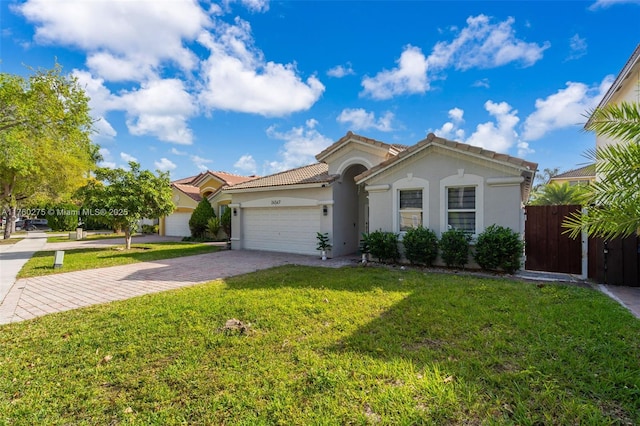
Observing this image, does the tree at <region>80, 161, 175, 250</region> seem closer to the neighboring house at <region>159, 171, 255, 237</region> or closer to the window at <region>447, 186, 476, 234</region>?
the neighboring house at <region>159, 171, 255, 237</region>

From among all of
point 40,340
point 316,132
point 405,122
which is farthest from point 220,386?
point 316,132

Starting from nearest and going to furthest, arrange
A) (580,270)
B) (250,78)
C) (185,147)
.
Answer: (580,270) → (250,78) → (185,147)

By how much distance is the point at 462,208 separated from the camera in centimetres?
1095

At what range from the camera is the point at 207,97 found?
18.6 m

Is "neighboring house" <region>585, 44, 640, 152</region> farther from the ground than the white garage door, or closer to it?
farther from the ground

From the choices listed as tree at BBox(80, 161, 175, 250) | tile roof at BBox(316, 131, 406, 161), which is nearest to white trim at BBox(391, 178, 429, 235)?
tile roof at BBox(316, 131, 406, 161)

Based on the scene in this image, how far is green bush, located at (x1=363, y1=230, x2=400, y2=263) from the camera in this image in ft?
38.7

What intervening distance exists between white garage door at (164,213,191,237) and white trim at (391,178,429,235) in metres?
21.2

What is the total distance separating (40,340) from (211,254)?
1078 cm

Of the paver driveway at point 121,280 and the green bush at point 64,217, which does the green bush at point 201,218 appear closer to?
the paver driveway at point 121,280

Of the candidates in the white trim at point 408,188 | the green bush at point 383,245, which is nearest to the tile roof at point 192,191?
the green bush at point 383,245

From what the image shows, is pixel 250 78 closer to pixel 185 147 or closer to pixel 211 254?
pixel 211 254

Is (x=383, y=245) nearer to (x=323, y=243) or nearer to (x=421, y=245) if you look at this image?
(x=421, y=245)

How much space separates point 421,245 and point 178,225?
80.4ft
